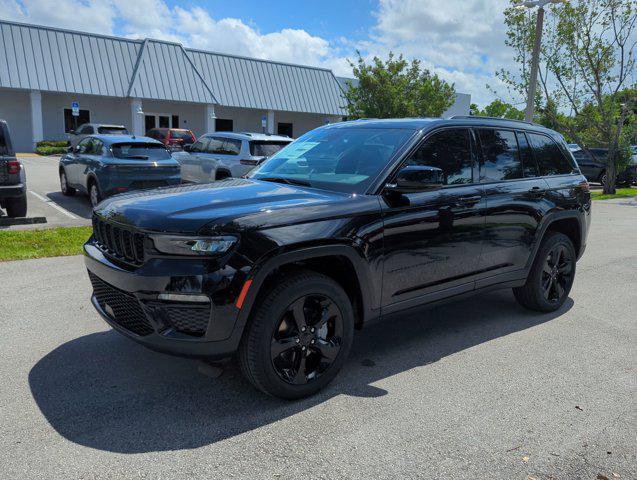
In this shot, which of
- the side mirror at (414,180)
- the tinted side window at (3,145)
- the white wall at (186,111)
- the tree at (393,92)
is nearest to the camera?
the side mirror at (414,180)

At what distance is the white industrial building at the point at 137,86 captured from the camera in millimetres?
29484

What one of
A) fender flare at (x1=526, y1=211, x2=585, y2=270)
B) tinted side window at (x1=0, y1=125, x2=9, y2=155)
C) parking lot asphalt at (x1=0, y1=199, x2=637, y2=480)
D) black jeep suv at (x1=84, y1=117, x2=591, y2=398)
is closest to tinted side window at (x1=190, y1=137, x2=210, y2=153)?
tinted side window at (x1=0, y1=125, x2=9, y2=155)

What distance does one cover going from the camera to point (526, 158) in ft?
16.8

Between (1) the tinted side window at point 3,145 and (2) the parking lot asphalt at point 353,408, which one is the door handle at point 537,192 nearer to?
(2) the parking lot asphalt at point 353,408

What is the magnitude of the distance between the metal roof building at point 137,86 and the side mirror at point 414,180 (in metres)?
28.4

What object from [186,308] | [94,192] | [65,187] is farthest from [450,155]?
[65,187]

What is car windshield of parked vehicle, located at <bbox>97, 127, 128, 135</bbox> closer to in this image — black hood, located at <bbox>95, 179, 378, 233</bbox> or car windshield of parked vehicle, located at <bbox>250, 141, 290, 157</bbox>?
car windshield of parked vehicle, located at <bbox>250, 141, 290, 157</bbox>

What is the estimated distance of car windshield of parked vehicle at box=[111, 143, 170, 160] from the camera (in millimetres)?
11180

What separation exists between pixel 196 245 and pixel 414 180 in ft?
5.15

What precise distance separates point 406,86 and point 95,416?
24239 millimetres

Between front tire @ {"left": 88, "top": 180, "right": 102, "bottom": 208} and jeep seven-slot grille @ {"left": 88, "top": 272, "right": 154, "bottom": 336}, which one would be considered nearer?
jeep seven-slot grille @ {"left": 88, "top": 272, "right": 154, "bottom": 336}

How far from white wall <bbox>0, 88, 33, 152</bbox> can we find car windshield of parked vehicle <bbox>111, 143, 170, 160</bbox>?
23.2m

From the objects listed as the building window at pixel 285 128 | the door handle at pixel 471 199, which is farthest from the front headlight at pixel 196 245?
the building window at pixel 285 128

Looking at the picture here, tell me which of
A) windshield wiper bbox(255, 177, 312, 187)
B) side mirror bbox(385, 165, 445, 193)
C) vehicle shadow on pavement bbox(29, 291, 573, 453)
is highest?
side mirror bbox(385, 165, 445, 193)
